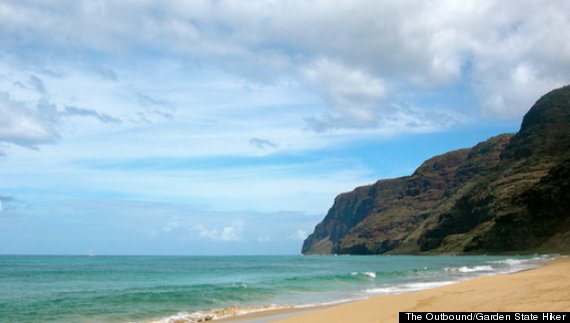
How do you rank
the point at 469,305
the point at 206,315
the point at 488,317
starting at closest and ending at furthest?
the point at 488,317 < the point at 469,305 < the point at 206,315

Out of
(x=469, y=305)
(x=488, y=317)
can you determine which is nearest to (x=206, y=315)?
(x=469, y=305)

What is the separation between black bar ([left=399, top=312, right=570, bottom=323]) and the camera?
12.2 meters

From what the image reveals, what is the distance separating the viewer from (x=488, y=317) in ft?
44.2

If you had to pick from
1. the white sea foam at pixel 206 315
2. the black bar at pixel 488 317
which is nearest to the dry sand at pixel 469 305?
the black bar at pixel 488 317

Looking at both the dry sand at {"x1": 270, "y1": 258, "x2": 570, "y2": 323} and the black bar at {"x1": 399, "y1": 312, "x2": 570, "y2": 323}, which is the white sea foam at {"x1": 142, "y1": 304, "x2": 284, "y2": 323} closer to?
the dry sand at {"x1": 270, "y1": 258, "x2": 570, "y2": 323}

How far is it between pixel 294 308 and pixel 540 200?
463ft

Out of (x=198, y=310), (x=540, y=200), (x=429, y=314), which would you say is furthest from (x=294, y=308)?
(x=540, y=200)

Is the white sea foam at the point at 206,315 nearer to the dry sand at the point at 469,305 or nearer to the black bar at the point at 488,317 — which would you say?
the dry sand at the point at 469,305

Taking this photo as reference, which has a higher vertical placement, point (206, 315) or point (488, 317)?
point (488, 317)

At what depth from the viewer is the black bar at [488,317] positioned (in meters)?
12.2

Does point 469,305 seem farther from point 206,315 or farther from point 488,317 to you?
point 206,315

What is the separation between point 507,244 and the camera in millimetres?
149500

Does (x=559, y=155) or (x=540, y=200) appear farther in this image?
(x=559, y=155)

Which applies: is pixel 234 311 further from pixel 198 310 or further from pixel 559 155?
pixel 559 155
